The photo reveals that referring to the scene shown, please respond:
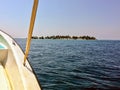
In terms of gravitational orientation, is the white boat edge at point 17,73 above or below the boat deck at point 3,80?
above

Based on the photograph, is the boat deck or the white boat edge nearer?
the white boat edge

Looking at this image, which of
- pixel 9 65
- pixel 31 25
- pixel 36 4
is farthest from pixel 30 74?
pixel 36 4

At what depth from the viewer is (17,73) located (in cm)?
320

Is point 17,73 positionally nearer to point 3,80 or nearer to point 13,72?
point 13,72

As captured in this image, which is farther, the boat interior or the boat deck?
the boat deck

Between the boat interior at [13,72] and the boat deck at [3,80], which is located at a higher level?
the boat interior at [13,72]

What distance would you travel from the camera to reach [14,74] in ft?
11.0

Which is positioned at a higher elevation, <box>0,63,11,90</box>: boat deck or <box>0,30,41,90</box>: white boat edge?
<box>0,30,41,90</box>: white boat edge

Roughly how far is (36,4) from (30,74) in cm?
159

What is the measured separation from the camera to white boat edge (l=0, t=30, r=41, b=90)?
2848 mm

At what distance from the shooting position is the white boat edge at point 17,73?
2848 mm

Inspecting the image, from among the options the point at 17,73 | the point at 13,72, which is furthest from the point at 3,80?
the point at 17,73

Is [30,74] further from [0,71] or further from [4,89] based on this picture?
[0,71]

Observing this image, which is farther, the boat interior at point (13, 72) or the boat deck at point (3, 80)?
the boat deck at point (3, 80)
